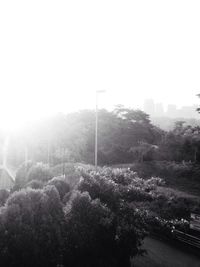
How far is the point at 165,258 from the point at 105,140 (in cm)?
4042

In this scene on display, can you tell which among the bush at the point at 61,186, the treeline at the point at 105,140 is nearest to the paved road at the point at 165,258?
the bush at the point at 61,186

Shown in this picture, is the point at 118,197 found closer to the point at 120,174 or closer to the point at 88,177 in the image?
the point at 88,177

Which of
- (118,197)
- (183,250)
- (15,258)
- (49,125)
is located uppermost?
(49,125)

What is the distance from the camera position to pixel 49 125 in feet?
210

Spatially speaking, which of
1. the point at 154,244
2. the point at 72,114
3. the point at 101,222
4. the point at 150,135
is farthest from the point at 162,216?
the point at 72,114

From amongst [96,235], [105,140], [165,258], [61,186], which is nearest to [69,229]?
[96,235]

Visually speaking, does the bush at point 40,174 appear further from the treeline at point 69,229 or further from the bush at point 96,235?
the bush at point 96,235

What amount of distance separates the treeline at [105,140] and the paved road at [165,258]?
2475 centimetres

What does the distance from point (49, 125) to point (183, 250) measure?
151 feet

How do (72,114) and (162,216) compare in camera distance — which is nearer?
(162,216)

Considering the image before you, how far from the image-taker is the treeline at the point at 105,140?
159 feet

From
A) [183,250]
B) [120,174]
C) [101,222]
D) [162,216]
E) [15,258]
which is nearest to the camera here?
[15,258]

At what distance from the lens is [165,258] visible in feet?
62.3

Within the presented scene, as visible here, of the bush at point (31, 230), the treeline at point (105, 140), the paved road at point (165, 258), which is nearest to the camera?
the bush at point (31, 230)
